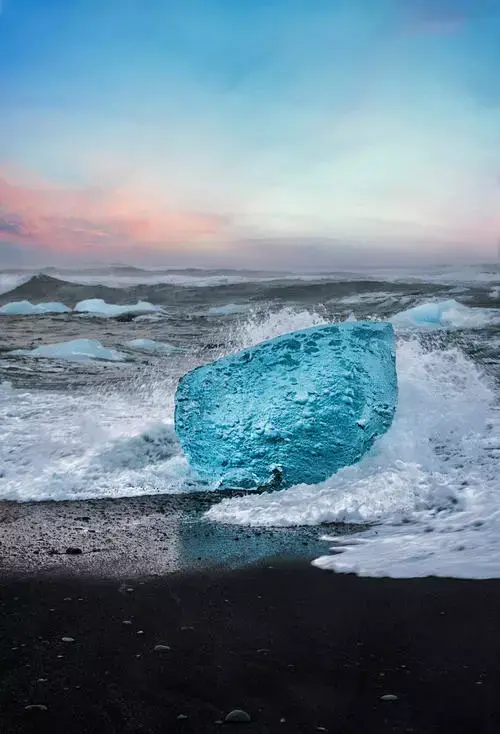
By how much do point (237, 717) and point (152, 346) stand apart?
1171 centimetres

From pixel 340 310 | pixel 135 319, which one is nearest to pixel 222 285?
pixel 340 310

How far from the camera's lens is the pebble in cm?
198

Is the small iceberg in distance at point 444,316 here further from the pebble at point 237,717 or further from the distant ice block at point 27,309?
the pebble at point 237,717

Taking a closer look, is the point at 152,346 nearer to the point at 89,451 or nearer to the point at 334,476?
the point at 89,451

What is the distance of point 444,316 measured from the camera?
59.4 ft

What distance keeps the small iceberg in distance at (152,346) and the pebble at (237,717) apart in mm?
10824

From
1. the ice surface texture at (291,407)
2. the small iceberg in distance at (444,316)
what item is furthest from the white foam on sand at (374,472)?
the small iceberg in distance at (444,316)

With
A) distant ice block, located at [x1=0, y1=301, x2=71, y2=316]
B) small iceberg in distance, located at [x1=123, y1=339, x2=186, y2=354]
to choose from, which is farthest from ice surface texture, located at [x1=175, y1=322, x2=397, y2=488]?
distant ice block, located at [x1=0, y1=301, x2=71, y2=316]

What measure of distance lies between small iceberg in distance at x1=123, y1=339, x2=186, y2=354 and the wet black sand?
32.0 feet

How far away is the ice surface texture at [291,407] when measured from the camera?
15.5 ft

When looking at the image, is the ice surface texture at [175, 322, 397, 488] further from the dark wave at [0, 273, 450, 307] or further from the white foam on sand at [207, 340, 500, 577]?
the dark wave at [0, 273, 450, 307]

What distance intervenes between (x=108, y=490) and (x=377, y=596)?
2.36 m

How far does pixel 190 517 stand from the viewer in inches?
163

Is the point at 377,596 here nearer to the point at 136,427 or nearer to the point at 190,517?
the point at 190,517
